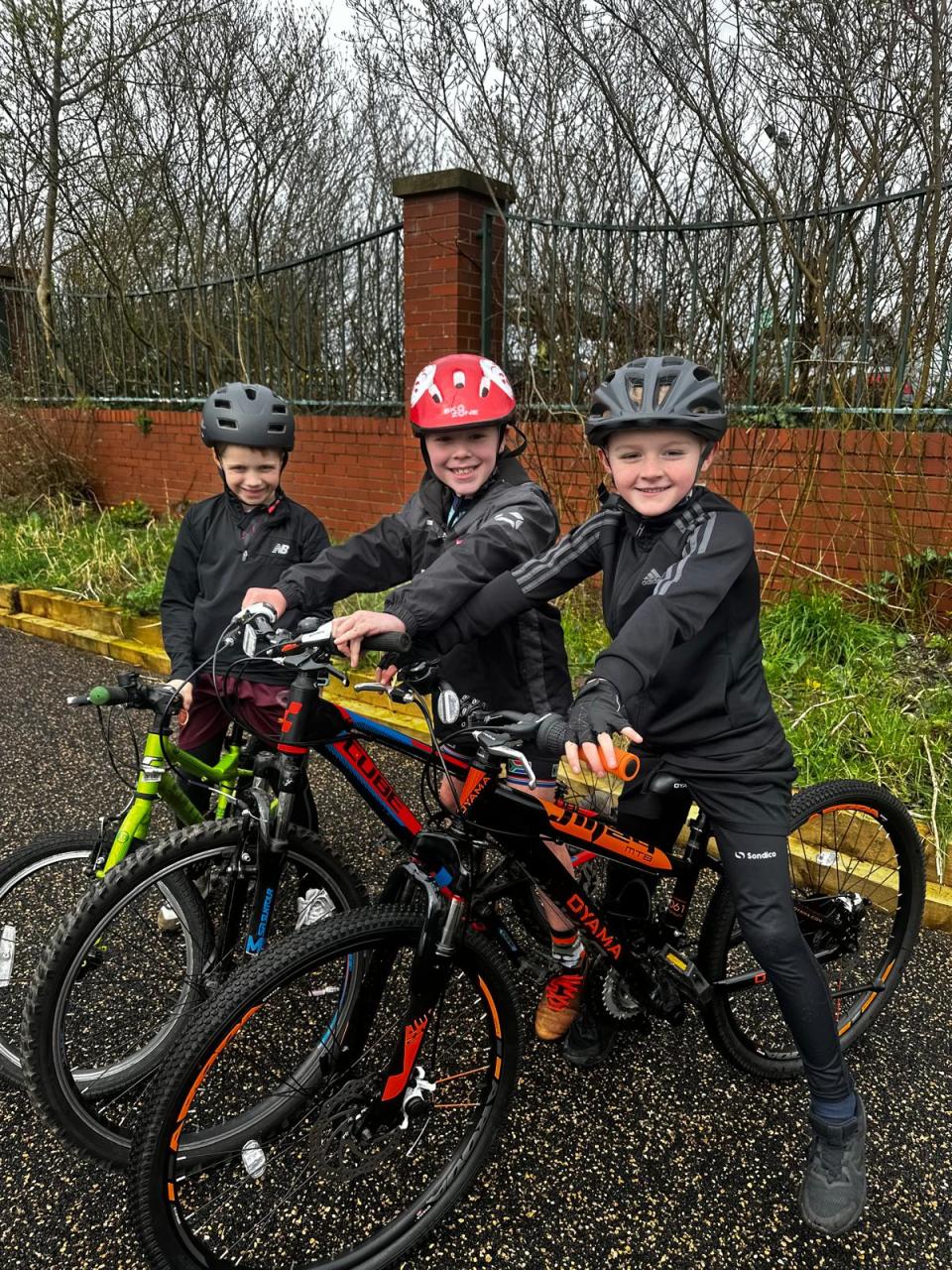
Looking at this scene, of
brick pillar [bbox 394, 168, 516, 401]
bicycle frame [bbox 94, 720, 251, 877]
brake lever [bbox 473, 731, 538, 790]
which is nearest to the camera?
brake lever [bbox 473, 731, 538, 790]

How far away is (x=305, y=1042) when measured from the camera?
2.58 m

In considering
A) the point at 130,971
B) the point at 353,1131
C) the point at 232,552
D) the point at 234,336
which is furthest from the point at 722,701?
the point at 234,336

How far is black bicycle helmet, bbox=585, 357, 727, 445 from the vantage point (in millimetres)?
2014

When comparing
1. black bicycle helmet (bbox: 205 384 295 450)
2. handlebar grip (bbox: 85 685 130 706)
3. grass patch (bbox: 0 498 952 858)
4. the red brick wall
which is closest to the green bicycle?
handlebar grip (bbox: 85 685 130 706)

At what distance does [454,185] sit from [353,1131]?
19.8 feet

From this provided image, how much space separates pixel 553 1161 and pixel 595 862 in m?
0.76

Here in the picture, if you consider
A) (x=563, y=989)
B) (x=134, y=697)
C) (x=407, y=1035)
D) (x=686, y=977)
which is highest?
(x=134, y=697)

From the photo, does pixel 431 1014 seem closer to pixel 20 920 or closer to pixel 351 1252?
pixel 351 1252

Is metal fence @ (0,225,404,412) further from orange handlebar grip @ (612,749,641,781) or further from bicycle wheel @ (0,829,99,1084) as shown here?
orange handlebar grip @ (612,749,641,781)

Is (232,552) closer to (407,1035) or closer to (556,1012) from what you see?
(407,1035)

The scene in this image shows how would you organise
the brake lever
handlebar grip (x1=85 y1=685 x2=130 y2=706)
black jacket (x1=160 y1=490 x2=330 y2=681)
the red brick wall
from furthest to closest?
1. the red brick wall
2. black jacket (x1=160 y1=490 x2=330 y2=681)
3. handlebar grip (x1=85 y1=685 x2=130 y2=706)
4. the brake lever

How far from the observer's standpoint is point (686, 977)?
7.63 ft

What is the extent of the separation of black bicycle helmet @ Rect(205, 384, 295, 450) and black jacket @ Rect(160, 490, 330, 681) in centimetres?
21

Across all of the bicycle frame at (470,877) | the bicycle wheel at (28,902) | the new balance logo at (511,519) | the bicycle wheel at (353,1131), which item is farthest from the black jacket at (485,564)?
the bicycle wheel at (28,902)
